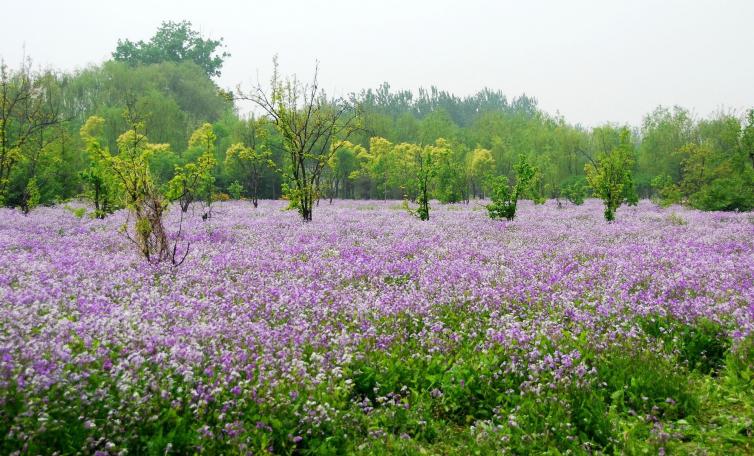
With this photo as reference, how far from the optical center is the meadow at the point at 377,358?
13.9 feet

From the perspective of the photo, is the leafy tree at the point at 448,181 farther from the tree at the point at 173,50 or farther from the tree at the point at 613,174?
the tree at the point at 173,50

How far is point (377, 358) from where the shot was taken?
20.4ft

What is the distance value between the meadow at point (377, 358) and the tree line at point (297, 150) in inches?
228

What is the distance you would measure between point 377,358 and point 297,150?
18.0 meters

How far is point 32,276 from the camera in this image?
8734 millimetres

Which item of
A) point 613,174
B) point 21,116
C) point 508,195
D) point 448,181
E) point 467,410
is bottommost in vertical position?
point 467,410

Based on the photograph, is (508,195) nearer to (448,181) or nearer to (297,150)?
(297,150)

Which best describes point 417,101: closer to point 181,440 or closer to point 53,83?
point 53,83

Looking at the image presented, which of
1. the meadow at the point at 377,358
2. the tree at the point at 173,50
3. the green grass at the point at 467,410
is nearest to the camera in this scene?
the green grass at the point at 467,410

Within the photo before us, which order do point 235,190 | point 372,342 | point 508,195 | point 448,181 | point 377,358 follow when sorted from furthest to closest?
point 235,190
point 448,181
point 508,195
point 372,342
point 377,358

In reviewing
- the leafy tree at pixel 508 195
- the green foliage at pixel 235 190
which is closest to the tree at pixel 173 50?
the green foliage at pixel 235 190

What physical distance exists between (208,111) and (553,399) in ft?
A: 281

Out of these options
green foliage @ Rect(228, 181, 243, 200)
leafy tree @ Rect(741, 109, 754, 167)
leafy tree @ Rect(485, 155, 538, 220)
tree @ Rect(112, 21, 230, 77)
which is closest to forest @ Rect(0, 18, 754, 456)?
leafy tree @ Rect(485, 155, 538, 220)

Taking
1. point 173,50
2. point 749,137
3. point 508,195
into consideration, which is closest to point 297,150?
point 508,195
